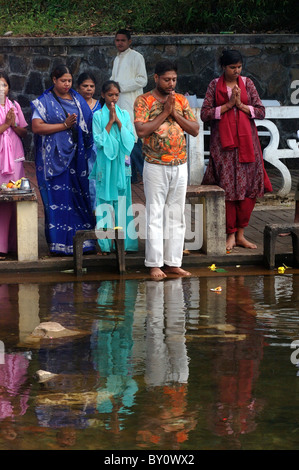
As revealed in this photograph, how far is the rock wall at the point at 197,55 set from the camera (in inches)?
583

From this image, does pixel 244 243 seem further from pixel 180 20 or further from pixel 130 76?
pixel 180 20

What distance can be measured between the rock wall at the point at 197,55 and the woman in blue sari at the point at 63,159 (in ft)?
17.3

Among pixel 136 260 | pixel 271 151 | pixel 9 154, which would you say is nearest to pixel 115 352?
pixel 136 260

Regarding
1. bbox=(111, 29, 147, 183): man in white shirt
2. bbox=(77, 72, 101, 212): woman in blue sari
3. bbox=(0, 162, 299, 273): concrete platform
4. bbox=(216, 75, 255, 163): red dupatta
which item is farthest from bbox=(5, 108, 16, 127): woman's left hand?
bbox=(111, 29, 147, 183): man in white shirt

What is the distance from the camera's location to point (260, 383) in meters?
6.11

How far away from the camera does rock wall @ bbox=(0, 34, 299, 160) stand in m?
14.8

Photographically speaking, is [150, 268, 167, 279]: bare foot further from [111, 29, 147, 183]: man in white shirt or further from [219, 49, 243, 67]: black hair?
[111, 29, 147, 183]: man in white shirt

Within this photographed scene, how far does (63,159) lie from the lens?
9.62m

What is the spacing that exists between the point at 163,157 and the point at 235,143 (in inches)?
49.4

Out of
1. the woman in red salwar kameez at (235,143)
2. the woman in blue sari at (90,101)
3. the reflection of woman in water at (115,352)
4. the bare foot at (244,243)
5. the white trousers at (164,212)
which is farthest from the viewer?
the bare foot at (244,243)

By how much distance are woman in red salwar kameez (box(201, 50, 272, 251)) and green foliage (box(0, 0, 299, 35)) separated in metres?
6.29

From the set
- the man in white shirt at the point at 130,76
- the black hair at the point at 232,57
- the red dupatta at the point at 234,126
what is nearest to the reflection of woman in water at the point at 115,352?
the red dupatta at the point at 234,126

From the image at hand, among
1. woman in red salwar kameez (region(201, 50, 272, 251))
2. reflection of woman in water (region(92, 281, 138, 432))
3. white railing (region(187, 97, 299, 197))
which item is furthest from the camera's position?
white railing (region(187, 97, 299, 197))

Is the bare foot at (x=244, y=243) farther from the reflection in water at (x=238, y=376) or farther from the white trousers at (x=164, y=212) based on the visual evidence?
the reflection in water at (x=238, y=376)
